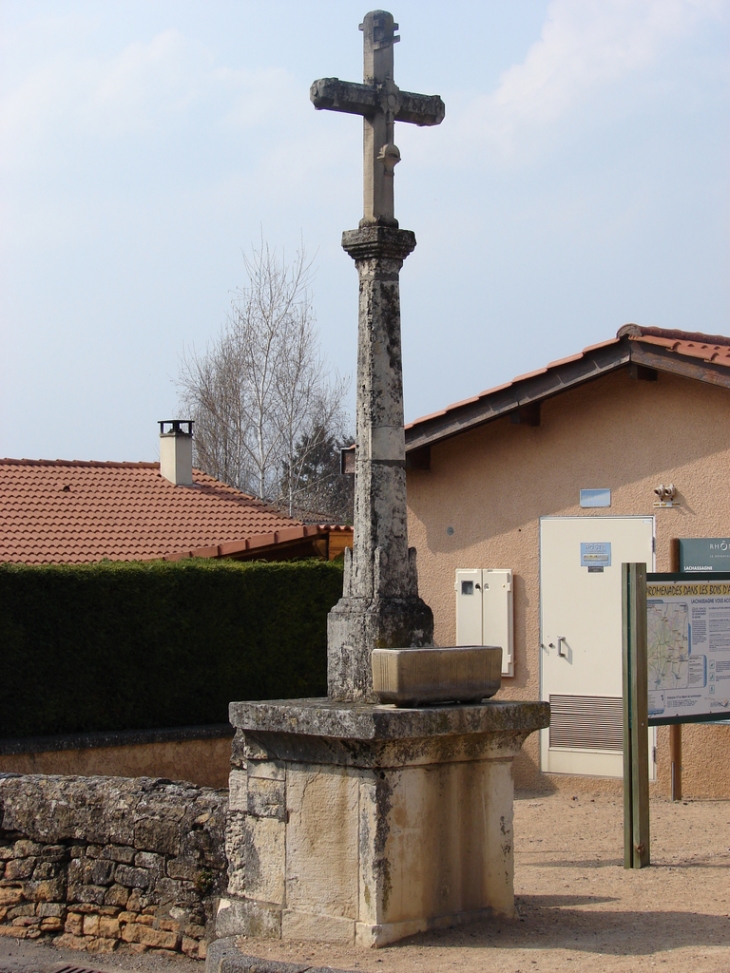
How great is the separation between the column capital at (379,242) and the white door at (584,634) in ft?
17.0

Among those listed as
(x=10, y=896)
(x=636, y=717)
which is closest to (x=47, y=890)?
(x=10, y=896)

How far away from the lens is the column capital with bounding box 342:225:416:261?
5.80 meters

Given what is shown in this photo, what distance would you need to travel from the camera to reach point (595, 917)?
5.94m

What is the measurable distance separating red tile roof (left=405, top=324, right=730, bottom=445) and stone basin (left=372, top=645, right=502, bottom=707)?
16.0 feet

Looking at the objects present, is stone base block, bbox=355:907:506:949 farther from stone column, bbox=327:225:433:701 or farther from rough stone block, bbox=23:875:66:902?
rough stone block, bbox=23:875:66:902

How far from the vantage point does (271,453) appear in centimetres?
3172

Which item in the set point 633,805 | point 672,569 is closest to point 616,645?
point 672,569

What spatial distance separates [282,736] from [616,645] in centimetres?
562

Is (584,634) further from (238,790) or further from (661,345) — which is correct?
(238,790)

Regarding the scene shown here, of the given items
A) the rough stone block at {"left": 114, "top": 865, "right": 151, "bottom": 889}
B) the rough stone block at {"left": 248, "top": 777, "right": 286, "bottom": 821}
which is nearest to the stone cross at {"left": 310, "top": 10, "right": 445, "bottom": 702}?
the rough stone block at {"left": 248, "top": 777, "right": 286, "bottom": 821}

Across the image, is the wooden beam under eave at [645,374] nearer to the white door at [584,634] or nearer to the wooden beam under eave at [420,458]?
the white door at [584,634]

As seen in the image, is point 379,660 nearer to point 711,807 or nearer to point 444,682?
point 444,682

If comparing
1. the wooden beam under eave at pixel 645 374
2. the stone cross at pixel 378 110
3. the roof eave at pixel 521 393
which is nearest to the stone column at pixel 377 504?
the stone cross at pixel 378 110

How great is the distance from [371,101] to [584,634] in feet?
19.5
